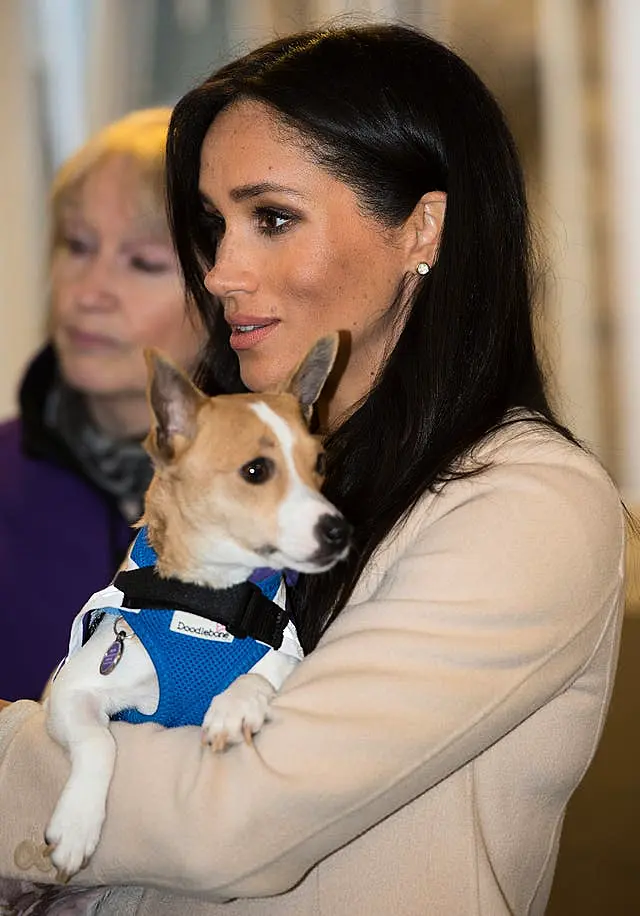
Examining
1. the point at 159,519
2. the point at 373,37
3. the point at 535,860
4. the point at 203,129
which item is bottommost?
the point at 535,860

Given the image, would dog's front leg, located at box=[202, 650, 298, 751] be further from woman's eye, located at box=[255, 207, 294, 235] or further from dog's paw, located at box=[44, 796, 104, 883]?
woman's eye, located at box=[255, 207, 294, 235]

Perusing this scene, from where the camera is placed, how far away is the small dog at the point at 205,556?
127 centimetres

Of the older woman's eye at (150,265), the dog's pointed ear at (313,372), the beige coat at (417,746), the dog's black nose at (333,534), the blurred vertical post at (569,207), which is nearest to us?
the beige coat at (417,746)

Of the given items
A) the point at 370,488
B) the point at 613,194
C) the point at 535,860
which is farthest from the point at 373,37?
the point at 613,194

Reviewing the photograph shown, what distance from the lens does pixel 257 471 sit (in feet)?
4.33

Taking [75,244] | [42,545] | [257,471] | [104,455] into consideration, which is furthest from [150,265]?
[257,471]

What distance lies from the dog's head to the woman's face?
0.16 m

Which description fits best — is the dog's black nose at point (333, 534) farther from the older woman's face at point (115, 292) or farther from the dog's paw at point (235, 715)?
the older woman's face at point (115, 292)

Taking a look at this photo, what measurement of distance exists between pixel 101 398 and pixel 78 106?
1.64m

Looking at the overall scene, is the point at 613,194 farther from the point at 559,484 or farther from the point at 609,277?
the point at 559,484

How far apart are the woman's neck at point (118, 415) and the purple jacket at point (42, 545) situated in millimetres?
121

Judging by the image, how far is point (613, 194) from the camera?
3746mm

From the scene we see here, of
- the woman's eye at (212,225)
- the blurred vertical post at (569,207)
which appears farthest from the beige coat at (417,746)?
the blurred vertical post at (569,207)

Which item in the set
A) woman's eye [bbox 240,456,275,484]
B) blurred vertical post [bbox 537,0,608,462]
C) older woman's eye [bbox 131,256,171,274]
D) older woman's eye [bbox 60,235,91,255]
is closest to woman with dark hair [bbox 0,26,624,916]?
woman's eye [bbox 240,456,275,484]
